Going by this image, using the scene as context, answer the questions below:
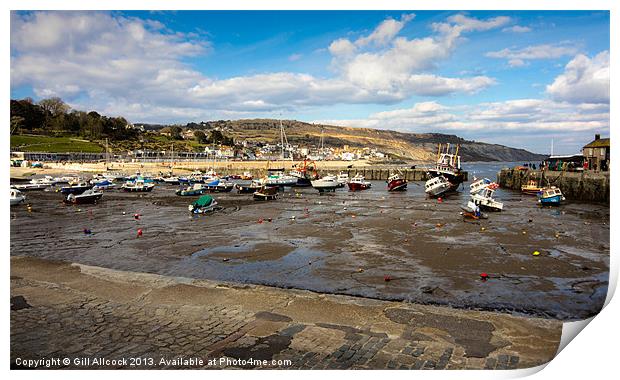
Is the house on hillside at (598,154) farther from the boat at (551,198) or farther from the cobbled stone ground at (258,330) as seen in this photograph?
the cobbled stone ground at (258,330)

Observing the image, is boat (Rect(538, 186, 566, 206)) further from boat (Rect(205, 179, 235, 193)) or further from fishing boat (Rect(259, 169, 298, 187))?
boat (Rect(205, 179, 235, 193))

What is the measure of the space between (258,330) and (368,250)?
10.5m

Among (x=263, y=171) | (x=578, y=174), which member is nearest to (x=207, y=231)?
(x=578, y=174)

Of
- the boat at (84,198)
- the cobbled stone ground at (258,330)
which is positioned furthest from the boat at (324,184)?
the cobbled stone ground at (258,330)

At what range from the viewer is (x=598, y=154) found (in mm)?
40156

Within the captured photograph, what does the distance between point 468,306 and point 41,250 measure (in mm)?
15350

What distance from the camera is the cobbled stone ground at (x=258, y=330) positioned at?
543cm

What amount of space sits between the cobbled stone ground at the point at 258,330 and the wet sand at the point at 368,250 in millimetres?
3403

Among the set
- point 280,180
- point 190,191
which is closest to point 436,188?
point 280,180

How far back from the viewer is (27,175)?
2303 inches

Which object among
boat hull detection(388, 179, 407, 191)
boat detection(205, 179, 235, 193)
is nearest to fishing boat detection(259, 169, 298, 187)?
boat detection(205, 179, 235, 193)

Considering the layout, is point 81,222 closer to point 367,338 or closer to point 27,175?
point 367,338

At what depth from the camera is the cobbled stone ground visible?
5.43 m

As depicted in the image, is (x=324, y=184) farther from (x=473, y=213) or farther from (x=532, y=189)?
(x=473, y=213)
